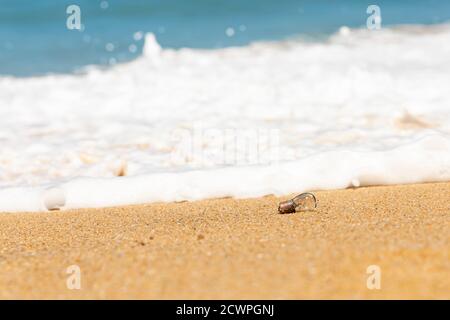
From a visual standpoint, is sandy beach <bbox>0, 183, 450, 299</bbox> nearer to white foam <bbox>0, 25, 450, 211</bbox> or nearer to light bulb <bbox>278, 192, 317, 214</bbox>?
light bulb <bbox>278, 192, 317, 214</bbox>

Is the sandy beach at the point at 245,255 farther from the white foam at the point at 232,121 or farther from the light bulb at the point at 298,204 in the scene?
the white foam at the point at 232,121

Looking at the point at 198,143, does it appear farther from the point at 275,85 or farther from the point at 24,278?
the point at 24,278

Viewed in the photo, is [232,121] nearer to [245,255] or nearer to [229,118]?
[229,118]

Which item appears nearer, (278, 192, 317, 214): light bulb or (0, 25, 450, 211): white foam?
(278, 192, 317, 214): light bulb

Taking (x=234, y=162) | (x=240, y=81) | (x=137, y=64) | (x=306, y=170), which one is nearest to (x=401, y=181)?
(x=306, y=170)

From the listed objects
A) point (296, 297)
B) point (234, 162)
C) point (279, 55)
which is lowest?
point (296, 297)

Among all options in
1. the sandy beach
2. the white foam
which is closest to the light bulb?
the sandy beach

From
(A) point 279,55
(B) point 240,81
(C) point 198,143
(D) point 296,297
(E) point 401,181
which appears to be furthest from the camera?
(A) point 279,55
